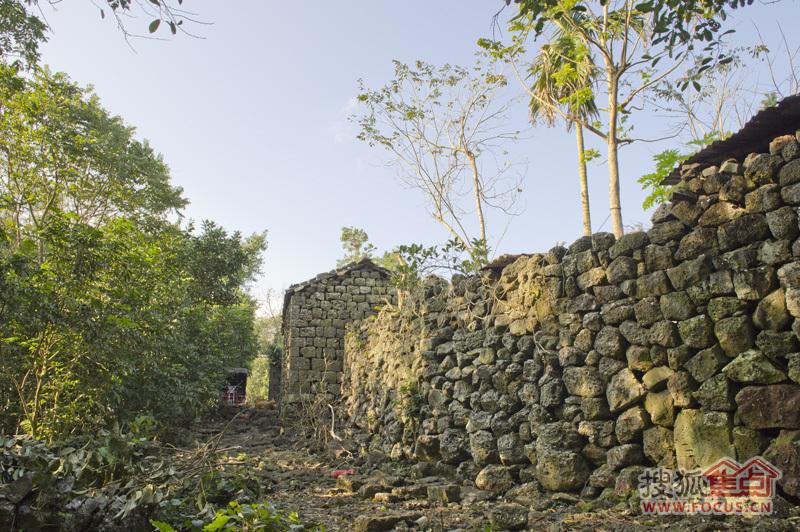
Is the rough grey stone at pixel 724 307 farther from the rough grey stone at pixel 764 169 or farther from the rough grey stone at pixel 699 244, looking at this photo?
the rough grey stone at pixel 764 169

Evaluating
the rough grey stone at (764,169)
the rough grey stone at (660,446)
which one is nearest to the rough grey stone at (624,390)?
the rough grey stone at (660,446)

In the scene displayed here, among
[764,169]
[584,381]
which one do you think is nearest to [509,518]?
[584,381]

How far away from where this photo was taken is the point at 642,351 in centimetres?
436

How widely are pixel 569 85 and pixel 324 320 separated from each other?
300 inches

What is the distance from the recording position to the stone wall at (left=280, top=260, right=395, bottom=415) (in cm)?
1163

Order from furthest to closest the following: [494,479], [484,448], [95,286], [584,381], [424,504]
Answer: [95,286], [484,448], [494,479], [424,504], [584,381]

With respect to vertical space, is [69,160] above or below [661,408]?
above

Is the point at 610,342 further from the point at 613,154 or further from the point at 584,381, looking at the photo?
the point at 613,154

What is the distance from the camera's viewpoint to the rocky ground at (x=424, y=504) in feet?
11.7

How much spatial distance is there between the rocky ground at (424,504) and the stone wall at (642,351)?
0.73ft

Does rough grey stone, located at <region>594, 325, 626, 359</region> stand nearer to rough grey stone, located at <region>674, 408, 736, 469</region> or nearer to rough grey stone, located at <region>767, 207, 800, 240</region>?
rough grey stone, located at <region>674, 408, 736, 469</region>

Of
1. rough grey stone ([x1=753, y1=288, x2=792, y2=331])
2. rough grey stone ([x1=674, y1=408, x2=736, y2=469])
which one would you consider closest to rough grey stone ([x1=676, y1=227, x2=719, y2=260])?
rough grey stone ([x1=753, y1=288, x2=792, y2=331])

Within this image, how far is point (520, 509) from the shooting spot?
4.19 meters

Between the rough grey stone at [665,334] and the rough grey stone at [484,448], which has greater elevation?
the rough grey stone at [665,334]
